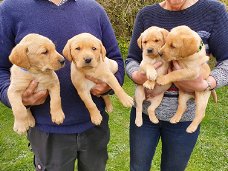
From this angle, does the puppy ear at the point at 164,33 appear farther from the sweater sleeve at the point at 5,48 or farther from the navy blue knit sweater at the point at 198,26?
the sweater sleeve at the point at 5,48

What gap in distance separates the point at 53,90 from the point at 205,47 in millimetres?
1220

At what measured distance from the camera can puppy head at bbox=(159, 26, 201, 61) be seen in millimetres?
2469

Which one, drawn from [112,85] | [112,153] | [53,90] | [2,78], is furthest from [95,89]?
[112,153]

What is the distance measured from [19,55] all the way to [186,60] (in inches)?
49.0

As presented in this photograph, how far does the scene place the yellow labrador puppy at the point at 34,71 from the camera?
2256 millimetres

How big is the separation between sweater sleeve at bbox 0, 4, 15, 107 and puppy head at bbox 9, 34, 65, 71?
0.51ft

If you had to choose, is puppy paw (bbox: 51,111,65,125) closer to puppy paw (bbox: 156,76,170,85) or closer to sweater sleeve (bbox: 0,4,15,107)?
sweater sleeve (bbox: 0,4,15,107)

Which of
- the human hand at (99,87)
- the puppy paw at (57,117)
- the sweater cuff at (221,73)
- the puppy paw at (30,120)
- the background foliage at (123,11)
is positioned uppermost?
the sweater cuff at (221,73)

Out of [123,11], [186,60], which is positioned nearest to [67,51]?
[186,60]

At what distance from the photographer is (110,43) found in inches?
104

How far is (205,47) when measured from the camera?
8.76 ft

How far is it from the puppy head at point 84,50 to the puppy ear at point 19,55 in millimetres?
271

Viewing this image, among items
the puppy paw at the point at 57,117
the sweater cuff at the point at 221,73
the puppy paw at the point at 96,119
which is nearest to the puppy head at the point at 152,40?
the sweater cuff at the point at 221,73

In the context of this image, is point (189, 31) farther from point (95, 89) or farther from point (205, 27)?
point (95, 89)
